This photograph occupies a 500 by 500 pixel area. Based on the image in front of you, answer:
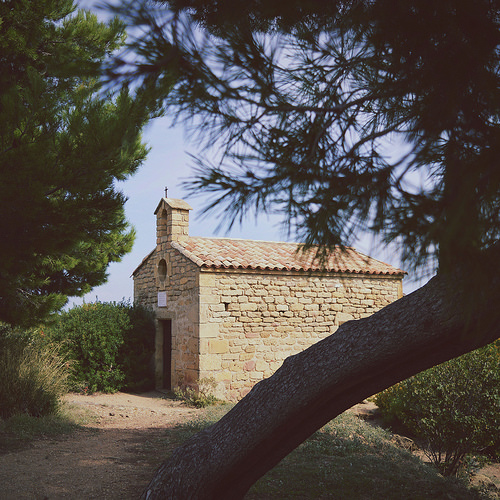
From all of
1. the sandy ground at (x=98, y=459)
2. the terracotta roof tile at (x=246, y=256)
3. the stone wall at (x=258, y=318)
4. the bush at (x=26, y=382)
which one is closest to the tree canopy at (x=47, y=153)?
the bush at (x=26, y=382)

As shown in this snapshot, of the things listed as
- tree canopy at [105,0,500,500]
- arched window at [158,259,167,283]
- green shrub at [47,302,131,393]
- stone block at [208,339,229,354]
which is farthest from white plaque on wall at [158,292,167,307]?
tree canopy at [105,0,500,500]

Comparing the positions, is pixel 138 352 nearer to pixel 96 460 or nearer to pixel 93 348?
pixel 93 348

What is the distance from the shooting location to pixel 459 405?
22.0 ft

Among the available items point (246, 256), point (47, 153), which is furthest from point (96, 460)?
point (246, 256)

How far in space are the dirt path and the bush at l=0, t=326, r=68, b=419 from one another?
0.87 meters

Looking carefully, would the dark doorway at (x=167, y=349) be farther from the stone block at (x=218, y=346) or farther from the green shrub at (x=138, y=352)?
the stone block at (x=218, y=346)

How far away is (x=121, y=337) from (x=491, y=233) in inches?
447

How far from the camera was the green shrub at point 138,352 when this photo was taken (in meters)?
12.4

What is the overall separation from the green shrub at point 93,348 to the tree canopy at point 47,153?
3397 mm

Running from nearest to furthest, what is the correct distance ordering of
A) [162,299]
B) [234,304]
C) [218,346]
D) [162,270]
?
[218,346] < [234,304] < [162,299] < [162,270]

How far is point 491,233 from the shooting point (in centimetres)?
221

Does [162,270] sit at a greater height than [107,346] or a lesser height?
greater

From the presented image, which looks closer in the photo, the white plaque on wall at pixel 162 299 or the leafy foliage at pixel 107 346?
the leafy foliage at pixel 107 346

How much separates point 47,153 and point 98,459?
12.9ft
